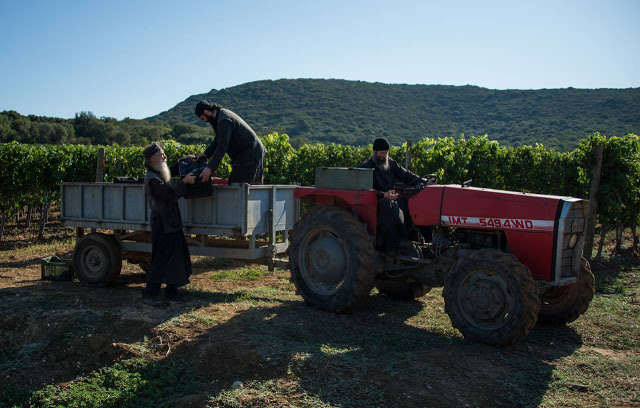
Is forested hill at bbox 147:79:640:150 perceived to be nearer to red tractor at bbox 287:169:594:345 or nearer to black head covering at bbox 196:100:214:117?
red tractor at bbox 287:169:594:345

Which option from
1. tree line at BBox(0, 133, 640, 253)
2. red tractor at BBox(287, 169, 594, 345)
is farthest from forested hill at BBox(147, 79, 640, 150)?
red tractor at BBox(287, 169, 594, 345)

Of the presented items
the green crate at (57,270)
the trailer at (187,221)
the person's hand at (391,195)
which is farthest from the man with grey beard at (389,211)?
the green crate at (57,270)

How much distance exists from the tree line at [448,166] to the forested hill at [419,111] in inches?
1058

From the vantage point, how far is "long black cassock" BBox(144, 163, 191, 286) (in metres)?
7.08

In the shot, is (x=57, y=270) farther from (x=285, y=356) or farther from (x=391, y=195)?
(x=391, y=195)

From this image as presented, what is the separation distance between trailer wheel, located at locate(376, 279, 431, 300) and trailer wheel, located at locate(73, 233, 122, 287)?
409 centimetres

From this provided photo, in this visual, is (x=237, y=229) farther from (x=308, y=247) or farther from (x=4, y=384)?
(x=4, y=384)

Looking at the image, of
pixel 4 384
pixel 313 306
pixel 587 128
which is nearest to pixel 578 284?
pixel 313 306

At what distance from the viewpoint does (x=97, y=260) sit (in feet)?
27.7

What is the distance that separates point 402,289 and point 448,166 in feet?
19.9

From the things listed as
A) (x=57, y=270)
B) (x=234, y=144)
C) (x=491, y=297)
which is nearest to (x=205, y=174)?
(x=234, y=144)

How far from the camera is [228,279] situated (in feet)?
31.1

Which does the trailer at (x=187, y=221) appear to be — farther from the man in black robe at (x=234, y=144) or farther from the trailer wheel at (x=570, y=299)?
the trailer wheel at (x=570, y=299)

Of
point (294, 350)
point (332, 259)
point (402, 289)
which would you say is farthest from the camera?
point (402, 289)
